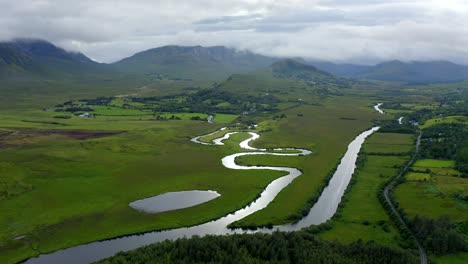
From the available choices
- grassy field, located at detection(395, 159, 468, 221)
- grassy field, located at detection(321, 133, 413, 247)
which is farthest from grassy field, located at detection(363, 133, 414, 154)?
grassy field, located at detection(395, 159, 468, 221)

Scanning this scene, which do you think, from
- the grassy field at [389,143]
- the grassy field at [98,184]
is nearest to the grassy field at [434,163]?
the grassy field at [389,143]

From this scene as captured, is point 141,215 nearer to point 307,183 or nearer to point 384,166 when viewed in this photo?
point 307,183

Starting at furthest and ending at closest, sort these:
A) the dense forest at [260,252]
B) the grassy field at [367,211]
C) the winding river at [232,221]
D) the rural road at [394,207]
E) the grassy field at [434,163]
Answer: the grassy field at [434,163], the grassy field at [367,211], the rural road at [394,207], the winding river at [232,221], the dense forest at [260,252]

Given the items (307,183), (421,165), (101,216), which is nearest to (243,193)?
(307,183)

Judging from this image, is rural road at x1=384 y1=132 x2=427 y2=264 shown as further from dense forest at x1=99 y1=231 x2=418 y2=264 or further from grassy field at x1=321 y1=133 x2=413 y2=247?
dense forest at x1=99 y1=231 x2=418 y2=264

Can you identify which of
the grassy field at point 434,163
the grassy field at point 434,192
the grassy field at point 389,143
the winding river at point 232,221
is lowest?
the winding river at point 232,221

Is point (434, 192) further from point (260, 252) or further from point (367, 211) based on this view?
point (260, 252)

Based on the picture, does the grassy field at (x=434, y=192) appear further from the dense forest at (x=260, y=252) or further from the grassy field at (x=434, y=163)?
the dense forest at (x=260, y=252)
